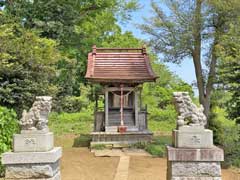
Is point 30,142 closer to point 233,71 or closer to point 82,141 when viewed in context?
point 233,71

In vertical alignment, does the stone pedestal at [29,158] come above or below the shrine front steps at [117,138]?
above

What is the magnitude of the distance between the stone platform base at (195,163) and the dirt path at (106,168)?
3.19 metres

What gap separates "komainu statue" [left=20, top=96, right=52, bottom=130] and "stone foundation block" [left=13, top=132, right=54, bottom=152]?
0.46 feet

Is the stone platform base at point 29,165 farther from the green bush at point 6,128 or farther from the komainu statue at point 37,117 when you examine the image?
the green bush at point 6,128

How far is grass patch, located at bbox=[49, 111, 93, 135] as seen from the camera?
738 inches

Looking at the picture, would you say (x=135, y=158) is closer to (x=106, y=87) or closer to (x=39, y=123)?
(x=106, y=87)

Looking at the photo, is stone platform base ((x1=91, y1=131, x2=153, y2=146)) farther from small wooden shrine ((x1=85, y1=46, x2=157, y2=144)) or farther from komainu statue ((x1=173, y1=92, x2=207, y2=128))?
komainu statue ((x1=173, y1=92, x2=207, y2=128))

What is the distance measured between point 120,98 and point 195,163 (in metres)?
9.06

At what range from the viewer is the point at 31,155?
18.5 feet

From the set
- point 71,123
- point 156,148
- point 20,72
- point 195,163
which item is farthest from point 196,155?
point 71,123

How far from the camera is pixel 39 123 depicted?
5.79m

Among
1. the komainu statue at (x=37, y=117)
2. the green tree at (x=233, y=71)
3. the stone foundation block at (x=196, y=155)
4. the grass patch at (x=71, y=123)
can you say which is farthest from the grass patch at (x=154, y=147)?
the komainu statue at (x=37, y=117)

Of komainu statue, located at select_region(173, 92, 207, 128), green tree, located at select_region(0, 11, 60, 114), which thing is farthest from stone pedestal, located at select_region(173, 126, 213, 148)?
green tree, located at select_region(0, 11, 60, 114)

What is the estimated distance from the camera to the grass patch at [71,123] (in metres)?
18.8
